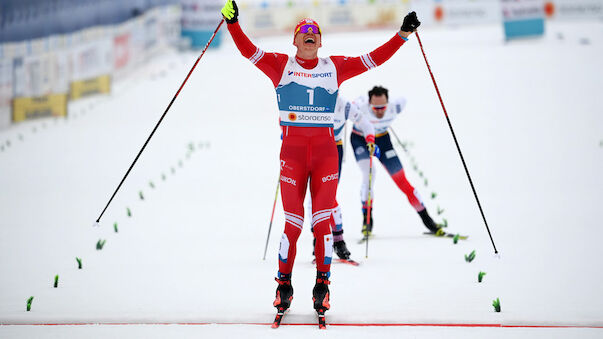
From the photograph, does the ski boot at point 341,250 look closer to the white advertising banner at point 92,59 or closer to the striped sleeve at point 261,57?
the striped sleeve at point 261,57

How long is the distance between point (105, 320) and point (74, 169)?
296 inches

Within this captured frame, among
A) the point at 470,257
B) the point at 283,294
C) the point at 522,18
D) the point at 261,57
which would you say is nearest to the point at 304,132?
the point at 261,57

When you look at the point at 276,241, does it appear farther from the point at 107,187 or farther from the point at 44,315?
the point at 107,187

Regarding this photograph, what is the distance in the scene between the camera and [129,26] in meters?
21.2

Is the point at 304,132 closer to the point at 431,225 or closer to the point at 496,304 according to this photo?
the point at 496,304

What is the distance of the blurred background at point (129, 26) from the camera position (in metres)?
15.5

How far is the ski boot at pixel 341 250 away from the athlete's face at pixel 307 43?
82.5 inches

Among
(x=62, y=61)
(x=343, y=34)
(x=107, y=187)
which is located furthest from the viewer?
(x=343, y=34)

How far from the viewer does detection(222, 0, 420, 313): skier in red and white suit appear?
16.5 feet

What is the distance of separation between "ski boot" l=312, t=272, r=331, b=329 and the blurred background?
1173 centimetres

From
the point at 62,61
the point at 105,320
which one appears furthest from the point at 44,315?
the point at 62,61

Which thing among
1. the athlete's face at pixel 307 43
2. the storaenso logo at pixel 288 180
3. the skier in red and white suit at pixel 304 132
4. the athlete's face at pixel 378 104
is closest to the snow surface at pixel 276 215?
the skier in red and white suit at pixel 304 132

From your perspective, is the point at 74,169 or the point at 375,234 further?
the point at 74,169

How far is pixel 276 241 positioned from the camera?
7473mm
